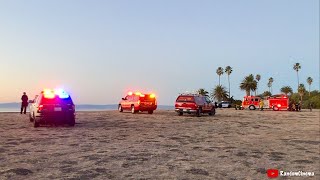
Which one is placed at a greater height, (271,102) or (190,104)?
(271,102)

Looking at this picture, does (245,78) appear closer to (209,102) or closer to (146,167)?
(209,102)

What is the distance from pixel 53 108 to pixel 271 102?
4441 centimetres

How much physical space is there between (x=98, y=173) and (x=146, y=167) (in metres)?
1.18

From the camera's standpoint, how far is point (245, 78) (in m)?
124

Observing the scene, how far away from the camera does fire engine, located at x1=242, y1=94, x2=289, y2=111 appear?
54.4m

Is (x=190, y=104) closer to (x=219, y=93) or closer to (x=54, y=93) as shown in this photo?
(x=54, y=93)

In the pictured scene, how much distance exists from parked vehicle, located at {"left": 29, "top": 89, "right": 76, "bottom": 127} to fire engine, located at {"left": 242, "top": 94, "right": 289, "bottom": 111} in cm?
4327

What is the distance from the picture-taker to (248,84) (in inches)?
4766

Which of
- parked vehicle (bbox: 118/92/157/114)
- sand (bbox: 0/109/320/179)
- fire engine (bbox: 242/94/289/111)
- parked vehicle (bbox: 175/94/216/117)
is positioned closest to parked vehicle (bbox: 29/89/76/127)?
sand (bbox: 0/109/320/179)

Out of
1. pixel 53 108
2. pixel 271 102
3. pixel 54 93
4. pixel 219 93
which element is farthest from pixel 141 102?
pixel 219 93

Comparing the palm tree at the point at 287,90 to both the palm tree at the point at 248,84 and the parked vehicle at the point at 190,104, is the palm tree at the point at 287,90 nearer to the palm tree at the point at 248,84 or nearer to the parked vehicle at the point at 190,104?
the palm tree at the point at 248,84

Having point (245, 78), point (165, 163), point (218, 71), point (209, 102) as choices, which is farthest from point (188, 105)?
point (218, 71)

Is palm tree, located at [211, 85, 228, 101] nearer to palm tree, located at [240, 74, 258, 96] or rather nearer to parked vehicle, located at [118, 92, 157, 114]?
palm tree, located at [240, 74, 258, 96]

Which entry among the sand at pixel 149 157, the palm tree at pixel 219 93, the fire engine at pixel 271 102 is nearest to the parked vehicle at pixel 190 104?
the sand at pixel 149 157
